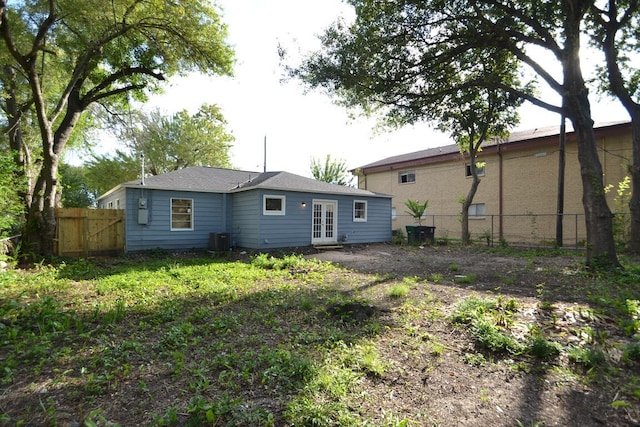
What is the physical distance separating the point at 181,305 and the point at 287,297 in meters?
1.80

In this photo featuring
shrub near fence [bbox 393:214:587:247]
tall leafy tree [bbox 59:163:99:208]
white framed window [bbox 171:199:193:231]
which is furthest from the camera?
tall leafy tree [bbox 59:163:99:208]

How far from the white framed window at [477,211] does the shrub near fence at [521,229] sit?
0.21 m

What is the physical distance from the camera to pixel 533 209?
15367mm

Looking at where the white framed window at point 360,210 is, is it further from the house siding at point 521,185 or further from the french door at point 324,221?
the house siding at point 521,185

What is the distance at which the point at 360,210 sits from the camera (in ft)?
50.7

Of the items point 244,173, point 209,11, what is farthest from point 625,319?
point 244,173

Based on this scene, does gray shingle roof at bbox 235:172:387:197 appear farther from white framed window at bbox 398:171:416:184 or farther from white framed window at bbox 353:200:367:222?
white framed window at bbox 398:171:416:184

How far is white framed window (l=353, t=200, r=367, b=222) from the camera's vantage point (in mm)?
15211

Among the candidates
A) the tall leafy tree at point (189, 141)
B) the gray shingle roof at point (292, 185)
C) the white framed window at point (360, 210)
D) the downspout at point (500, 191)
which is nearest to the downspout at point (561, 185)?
the downspout at point (500, 191)

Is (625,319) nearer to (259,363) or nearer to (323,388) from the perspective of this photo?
(323,388)

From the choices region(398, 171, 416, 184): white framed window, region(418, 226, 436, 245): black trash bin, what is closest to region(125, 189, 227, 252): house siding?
region(418, 226, 436, 245): black trash bin

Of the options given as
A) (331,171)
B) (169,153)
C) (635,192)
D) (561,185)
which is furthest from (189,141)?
(635,192)

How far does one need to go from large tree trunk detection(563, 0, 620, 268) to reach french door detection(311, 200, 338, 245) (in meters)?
8.90

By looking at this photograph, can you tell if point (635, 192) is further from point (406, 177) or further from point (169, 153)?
point (169, 153)
